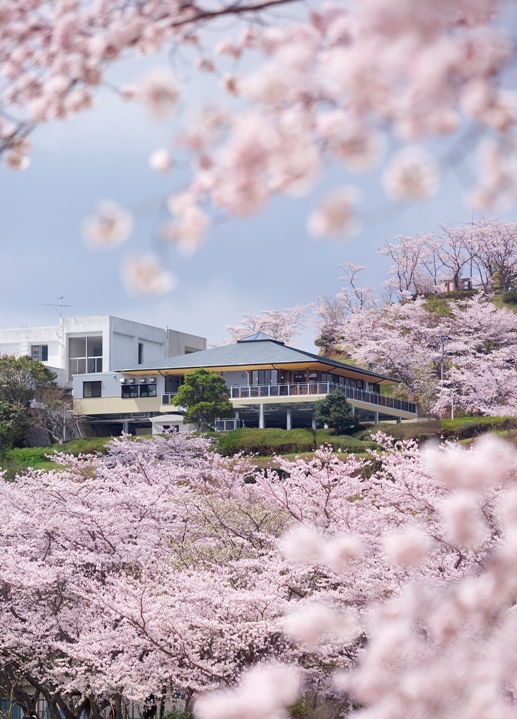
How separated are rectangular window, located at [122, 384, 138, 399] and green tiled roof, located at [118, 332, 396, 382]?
76 cm

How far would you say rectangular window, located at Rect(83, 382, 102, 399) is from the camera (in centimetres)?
4334

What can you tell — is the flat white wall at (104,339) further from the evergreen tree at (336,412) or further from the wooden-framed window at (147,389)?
the evergreen tree at (336,412)

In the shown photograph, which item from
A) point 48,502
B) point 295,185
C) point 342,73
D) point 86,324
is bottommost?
point 48,502

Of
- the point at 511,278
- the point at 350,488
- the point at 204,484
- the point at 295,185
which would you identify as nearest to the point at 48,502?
the point at 204,484

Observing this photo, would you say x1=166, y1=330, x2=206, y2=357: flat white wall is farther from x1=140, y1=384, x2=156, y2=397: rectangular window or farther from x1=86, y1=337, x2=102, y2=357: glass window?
x1=140, y1=384, x2=156, y2=397: rectangular window

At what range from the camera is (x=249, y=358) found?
134 feet

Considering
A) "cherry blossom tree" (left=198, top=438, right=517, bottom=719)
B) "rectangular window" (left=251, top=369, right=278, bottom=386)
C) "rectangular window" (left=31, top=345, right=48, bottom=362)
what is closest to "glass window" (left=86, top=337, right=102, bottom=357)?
"rectangular window" (left=31, top=345, right=48, bottom=362)

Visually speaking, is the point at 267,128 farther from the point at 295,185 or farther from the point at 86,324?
the point at 86,324

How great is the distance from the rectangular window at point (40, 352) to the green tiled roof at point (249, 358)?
7863 millimetres

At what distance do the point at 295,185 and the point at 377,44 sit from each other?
1.63ft

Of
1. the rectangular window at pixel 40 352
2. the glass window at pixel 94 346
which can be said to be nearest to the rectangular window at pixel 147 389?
the glass window at pixel 94 346

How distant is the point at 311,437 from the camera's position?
3316 cm

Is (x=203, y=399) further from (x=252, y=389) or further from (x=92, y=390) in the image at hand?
(x=92, y=390)

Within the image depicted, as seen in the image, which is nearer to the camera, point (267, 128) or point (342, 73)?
point (342, 73)
